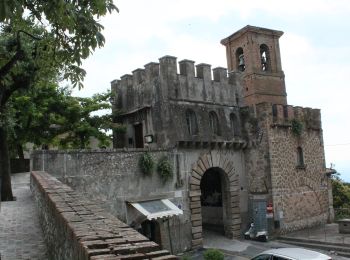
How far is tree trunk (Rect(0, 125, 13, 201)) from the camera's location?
48.9 feet

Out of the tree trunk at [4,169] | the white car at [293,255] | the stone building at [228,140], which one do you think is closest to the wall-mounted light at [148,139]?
the stone building at [228,140]

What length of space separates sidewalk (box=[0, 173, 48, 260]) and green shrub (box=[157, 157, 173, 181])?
21.8ft

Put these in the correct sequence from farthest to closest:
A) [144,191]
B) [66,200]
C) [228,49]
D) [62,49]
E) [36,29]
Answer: [228,49] → [144,191] → [36,29] → [66,200] → [62,49]

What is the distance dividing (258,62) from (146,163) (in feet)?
56.2

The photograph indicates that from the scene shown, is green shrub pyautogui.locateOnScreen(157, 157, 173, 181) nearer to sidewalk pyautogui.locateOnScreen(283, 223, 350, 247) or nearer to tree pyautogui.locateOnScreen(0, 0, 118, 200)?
sidewalk pyautogui.locateOnScreen(283, 223, 350, 247)

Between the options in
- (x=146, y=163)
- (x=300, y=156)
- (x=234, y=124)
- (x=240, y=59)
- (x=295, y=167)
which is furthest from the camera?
(x=240, y=59)

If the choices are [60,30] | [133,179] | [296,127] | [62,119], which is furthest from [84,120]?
[60,30]

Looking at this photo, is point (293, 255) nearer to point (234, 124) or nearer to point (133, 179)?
point (133, 179)

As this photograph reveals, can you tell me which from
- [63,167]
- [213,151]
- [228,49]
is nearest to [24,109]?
[63,167]

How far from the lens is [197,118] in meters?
22.1

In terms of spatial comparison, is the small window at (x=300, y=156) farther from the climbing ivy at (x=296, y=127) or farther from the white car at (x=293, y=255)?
the white car at (x=293, y=255)

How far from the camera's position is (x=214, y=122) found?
23109mm

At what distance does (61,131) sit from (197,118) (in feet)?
25.1

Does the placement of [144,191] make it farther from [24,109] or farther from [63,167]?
[24,109]
